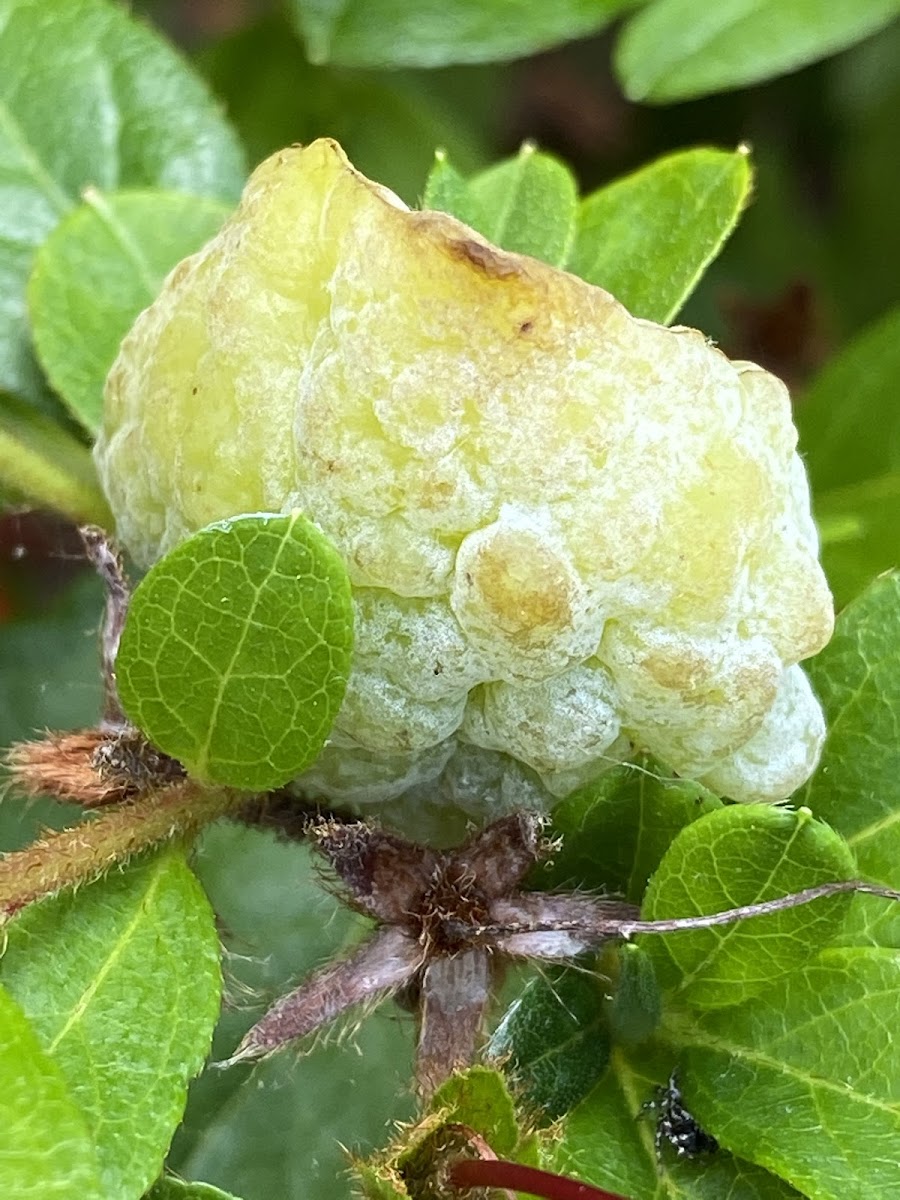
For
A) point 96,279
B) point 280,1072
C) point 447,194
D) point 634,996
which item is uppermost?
point 447,194

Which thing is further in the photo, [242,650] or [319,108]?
[319,108]

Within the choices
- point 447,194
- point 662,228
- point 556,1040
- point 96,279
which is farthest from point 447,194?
point 556,1040

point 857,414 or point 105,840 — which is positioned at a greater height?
point 105,840

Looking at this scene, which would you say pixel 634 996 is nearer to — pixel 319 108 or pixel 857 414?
pixel 857 414

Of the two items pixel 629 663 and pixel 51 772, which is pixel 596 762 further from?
pixel 51 772

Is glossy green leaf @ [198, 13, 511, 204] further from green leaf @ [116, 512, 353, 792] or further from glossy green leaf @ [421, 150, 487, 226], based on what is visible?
green leaf @ [116, 512, 353, 792]

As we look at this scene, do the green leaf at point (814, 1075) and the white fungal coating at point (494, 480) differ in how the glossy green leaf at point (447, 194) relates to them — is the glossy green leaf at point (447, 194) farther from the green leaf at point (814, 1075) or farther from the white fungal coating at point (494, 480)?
the green leaf at point (814, 1075)
